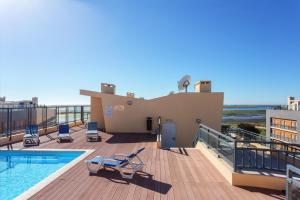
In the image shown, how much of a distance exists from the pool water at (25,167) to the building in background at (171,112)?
16.1ft

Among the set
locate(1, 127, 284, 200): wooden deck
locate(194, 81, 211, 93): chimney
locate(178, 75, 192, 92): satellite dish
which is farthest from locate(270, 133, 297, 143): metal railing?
locate(1, 127, 284, 200): wooden deck

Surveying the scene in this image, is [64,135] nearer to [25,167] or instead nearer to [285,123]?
[25,167]

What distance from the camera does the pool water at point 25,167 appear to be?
5352mm

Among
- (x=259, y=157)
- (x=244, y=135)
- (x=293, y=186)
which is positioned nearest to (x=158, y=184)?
(x=259, y=157)

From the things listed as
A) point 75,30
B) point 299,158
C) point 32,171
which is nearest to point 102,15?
point 75,30

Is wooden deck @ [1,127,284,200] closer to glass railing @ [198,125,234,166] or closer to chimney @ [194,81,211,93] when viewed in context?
glass railing @ [198,125,234,166]

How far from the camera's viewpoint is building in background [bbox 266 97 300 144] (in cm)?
3728

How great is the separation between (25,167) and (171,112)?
25.9 ft

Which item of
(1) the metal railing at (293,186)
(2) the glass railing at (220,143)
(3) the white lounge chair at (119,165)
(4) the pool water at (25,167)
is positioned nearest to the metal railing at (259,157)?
(2) the glass railing at (220,143)

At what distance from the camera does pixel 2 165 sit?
7.33m

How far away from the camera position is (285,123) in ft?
133

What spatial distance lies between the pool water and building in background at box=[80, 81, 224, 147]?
4895mm

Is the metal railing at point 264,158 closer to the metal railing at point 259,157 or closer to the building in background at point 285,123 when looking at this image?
the metal railing at point 259,157

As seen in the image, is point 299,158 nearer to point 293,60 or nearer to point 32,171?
point 32,171
